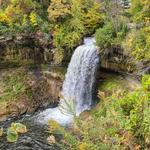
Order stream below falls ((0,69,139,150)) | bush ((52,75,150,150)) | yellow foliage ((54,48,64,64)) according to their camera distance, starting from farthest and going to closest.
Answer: yellow foliage ((54,48,64,64)), stream below falls ((0,69,139,150)), bush ((52,75,150,150))

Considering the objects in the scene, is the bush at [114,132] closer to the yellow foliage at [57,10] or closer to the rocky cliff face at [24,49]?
the yellow foliage at [57,10]

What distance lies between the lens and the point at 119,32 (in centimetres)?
1828

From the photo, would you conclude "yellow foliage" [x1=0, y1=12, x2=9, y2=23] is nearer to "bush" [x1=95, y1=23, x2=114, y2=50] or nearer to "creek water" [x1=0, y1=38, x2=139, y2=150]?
"creek water" [x1=0, y1=38, x2=139, y2=150]

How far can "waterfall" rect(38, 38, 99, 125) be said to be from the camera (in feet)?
61.7

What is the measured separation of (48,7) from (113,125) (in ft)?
51.6

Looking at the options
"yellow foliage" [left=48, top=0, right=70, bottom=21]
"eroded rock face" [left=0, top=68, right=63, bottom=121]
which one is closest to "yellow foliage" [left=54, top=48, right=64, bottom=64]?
"eroded rock face" [left=0, top=68, right=63, bottom=121]

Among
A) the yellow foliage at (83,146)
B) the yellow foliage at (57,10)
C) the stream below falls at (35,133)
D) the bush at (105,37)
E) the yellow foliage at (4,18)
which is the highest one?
the yellow foliage at (57,10)

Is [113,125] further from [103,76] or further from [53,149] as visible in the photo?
[103,76]

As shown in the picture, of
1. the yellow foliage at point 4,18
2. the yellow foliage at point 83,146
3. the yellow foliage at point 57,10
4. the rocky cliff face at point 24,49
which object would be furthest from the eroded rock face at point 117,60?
the yellow foliage at point 83,146

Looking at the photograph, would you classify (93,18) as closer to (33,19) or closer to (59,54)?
(59,54)

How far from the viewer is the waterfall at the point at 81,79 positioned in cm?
1881

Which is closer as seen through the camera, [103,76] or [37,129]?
[37,129]

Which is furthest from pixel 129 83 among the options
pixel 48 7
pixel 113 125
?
pixel 113 125

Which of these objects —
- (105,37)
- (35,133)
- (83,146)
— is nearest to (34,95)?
(35,133)
